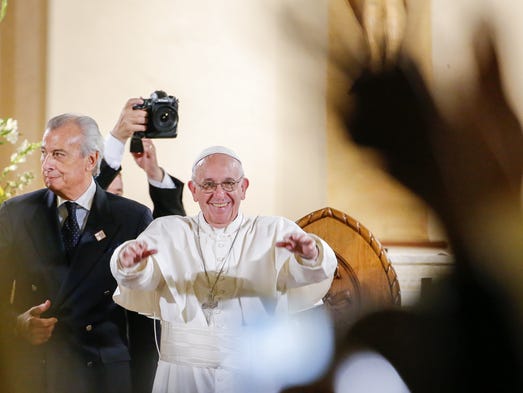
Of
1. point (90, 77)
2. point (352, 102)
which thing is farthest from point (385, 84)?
point (90, 77)

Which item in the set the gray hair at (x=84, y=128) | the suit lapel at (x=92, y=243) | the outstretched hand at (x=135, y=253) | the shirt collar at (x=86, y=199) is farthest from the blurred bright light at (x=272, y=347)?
the gray hair at (x=84, y=128)

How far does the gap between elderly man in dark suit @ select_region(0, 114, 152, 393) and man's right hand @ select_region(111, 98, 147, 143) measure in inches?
5.9

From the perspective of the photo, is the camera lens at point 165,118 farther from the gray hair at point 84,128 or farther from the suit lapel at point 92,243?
the suit lapel at point 92,243

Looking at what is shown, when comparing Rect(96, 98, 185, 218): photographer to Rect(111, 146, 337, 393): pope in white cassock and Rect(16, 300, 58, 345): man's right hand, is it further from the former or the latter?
Rect(16, 300, 58, 345): man's right hand

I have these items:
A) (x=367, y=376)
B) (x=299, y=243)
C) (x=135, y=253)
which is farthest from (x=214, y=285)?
(x=367, y=376)

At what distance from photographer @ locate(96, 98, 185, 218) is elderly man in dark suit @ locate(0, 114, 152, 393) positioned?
16cm

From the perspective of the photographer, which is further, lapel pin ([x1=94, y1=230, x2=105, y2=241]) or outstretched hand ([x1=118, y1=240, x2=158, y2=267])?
lapel pin ([x1=94, y1=230, x2=105, y2=241])

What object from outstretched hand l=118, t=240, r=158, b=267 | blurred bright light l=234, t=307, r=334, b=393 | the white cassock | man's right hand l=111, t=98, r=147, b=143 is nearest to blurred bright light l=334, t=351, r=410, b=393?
outstretched hand l=118, t=240, r=158, b=267

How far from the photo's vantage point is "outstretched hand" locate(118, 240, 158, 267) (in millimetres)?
1965

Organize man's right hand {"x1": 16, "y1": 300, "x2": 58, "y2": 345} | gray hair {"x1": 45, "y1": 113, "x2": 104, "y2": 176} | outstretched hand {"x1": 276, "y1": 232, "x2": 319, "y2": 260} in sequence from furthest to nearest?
gray hair {"x1": 45, "y1": 113, "x2": 104, "y2": 176} < man's right hand {"x1": 16, "y1": 300, "x2": 58, "y2": 345} < outstretched hand {"x1": 276, "y1": 232, "x2": 319, "y2": 260}

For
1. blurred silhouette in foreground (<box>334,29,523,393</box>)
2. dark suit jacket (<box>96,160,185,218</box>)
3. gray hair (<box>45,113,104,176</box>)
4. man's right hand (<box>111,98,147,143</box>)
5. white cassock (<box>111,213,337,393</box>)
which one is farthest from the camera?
dark suit jacket (<box>96,160,185,218</box>)

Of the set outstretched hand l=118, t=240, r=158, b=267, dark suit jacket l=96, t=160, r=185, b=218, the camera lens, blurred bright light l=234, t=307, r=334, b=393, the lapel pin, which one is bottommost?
blurred bright light l=234, t=307, r=334, b=393

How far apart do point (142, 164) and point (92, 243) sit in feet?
1.41

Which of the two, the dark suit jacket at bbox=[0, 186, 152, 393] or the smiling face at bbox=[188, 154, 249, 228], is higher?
the smiling face at bbox=[188, 154, 249, 228]
